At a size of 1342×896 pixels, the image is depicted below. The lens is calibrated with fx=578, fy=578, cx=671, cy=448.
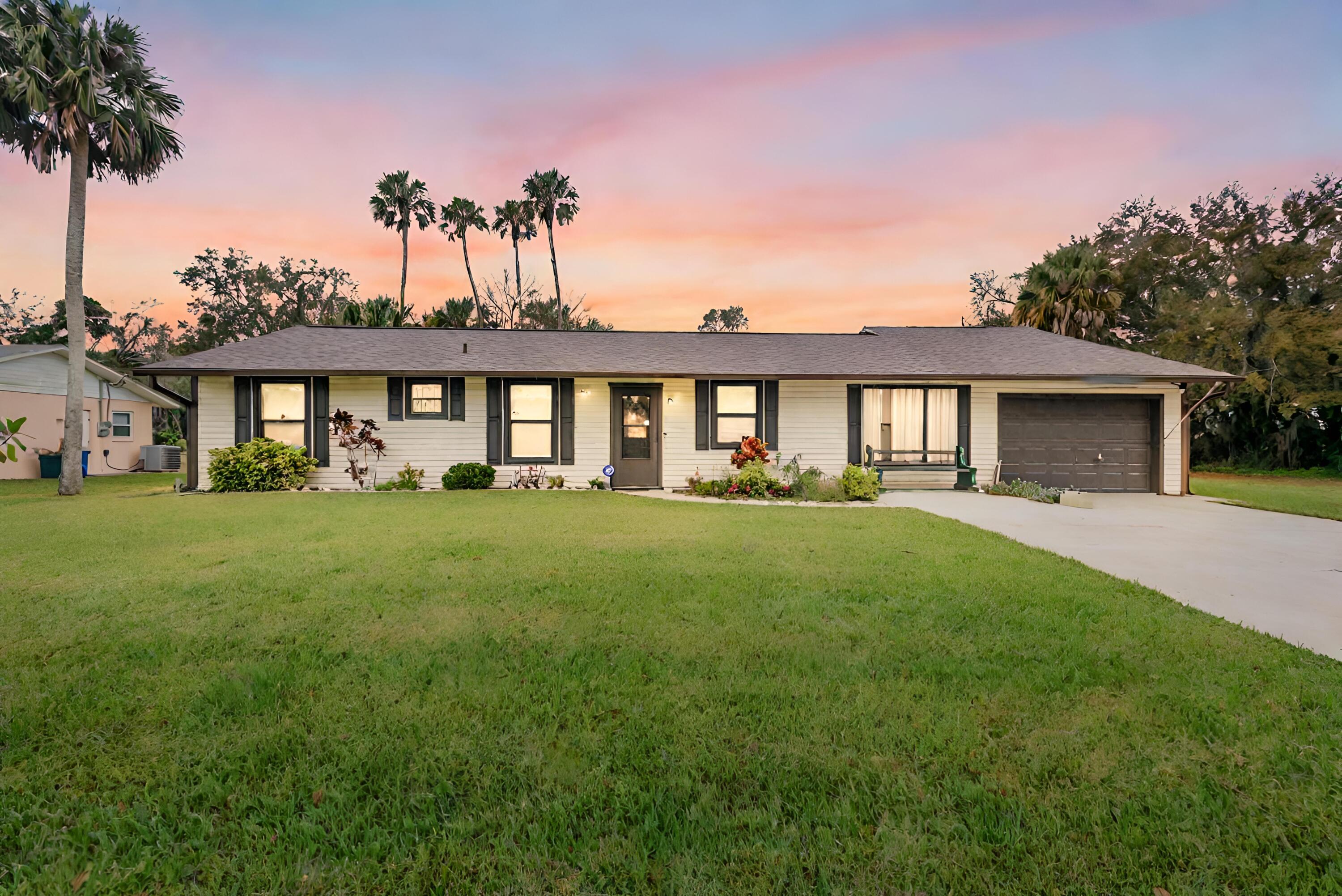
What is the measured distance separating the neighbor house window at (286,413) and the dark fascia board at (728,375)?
1.15 ft

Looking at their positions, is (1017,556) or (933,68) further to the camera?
(933,68)

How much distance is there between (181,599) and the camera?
167 inches

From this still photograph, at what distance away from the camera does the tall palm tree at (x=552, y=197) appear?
25.4 metres

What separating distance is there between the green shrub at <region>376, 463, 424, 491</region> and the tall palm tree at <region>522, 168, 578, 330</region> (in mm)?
17304

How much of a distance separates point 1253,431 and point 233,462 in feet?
107

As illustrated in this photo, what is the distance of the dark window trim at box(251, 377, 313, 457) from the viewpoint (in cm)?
1220

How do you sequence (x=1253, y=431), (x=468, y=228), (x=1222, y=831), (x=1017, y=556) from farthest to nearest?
(x=468, y=228) → (x=1253, y=431) → (x=1017, y=556) → (x=1222, y=831)

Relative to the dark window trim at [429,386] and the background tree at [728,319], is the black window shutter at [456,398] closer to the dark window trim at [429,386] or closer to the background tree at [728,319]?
the dark window trim at [429,386]

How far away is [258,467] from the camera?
11.6m

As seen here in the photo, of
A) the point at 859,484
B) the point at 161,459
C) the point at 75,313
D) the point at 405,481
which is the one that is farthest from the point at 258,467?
the point at 859,484

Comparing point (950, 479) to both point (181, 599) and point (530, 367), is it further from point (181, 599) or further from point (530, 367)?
point (181, 599)

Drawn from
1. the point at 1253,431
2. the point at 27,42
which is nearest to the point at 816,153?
the point at 27,42

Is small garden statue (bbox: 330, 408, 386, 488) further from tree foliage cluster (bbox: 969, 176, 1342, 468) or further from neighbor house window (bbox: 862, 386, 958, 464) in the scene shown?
tree foliage cluster (bbox: 969, 176, 1342, 468)

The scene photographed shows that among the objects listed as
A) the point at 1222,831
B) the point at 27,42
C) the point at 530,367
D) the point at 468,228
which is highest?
the point at 468,228
